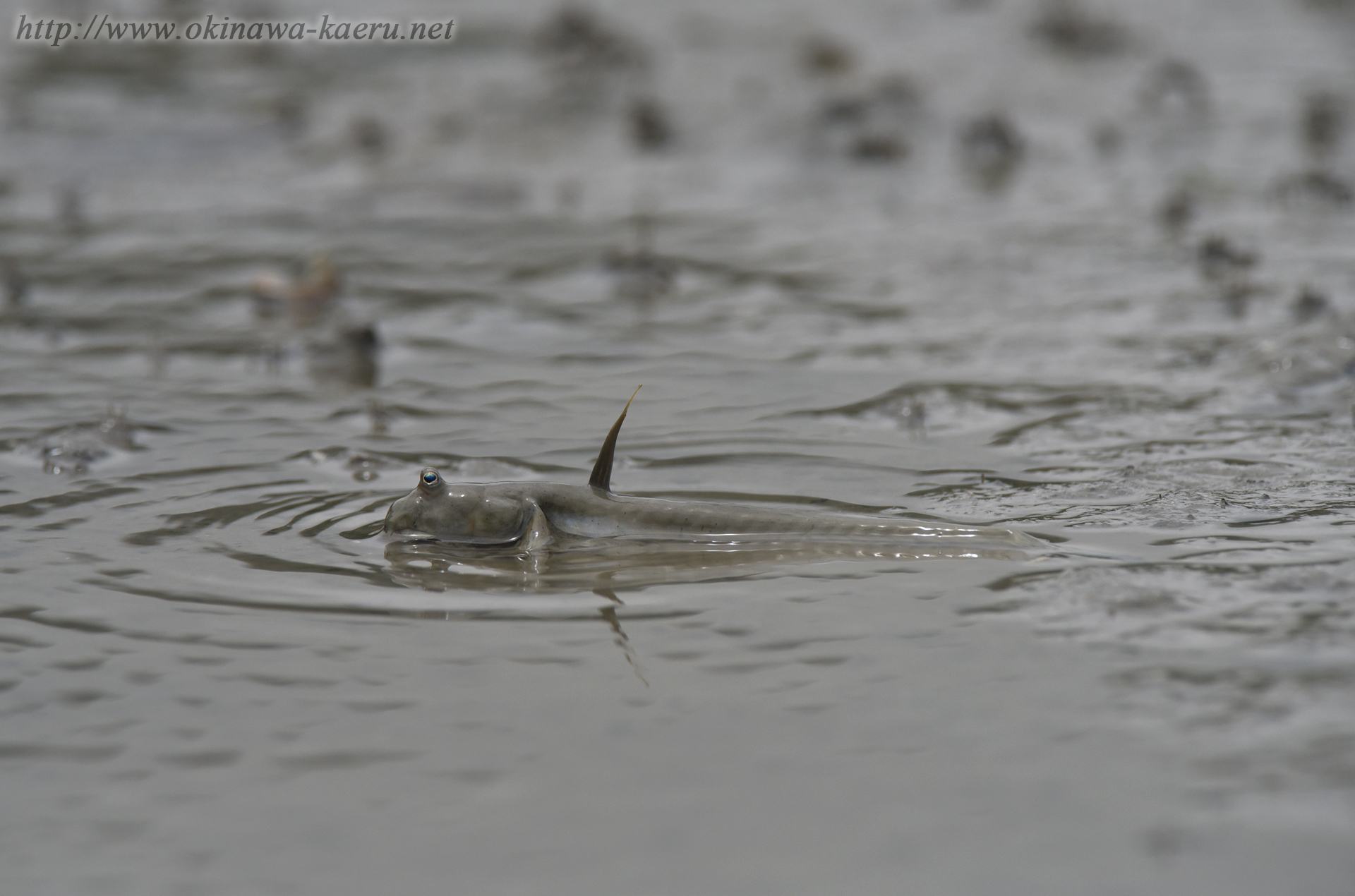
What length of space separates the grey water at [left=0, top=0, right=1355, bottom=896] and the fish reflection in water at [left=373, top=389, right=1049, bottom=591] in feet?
0.10

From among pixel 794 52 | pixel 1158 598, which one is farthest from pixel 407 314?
pixel 794 52

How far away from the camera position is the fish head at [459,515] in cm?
382

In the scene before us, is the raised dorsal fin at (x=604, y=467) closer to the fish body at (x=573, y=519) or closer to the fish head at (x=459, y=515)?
the fish body at (x=573, y=519)

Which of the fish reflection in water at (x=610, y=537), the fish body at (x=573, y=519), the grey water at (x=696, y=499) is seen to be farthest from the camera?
the fish body at (x=573, y=519)

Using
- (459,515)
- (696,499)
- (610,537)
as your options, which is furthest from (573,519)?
(696,499)

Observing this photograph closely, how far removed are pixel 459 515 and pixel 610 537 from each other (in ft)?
1.31

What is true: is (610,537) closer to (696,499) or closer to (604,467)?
(604,467)

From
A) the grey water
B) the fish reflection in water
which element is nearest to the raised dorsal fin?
the fish reflection in water

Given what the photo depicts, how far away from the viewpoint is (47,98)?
40.5ft

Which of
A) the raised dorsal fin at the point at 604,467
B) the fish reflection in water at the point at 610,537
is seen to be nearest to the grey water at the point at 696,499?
the fish reflection in water at the point at 610,537

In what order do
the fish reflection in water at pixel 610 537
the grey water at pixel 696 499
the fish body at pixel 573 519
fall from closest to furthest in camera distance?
1. the grey water at pixel 696 499
2. the fish reflection in water at pixel 610 537
3. the fish body at pixel 573 519

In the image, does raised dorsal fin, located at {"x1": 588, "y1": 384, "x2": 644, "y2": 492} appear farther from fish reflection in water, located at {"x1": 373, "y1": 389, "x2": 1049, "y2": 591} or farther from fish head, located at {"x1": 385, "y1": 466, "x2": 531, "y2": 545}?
fish head, located at {"x1": 385, "y1": 466, "x2": 531, "y2": 545}

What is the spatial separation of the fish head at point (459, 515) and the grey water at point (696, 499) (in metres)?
0.08

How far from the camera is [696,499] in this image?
4.21 metres
